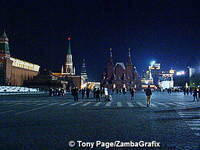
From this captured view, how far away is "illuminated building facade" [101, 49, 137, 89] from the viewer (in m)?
132

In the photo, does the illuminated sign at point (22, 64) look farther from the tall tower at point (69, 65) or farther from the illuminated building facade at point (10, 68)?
the tall tower at point (69, 65)

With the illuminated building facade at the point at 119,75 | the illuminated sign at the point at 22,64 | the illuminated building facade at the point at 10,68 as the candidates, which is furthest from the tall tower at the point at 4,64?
the illuminated building facade at the point at 119,75

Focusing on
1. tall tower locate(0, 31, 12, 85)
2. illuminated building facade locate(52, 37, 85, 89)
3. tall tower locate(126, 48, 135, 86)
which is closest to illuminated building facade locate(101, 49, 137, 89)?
tall tower locate(126, 48, 135, 86)

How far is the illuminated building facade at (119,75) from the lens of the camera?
434 ft

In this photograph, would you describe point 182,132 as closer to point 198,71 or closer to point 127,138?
point 127,138

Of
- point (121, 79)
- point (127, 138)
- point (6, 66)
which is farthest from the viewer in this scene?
point (121, 79)

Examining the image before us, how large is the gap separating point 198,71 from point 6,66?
252 ft

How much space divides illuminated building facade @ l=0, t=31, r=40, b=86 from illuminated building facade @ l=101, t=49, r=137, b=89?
36871 mm

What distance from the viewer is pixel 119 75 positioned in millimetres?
135125

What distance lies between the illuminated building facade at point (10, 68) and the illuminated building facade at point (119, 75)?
36.9 meters

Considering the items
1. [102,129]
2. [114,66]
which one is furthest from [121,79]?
[102,129]

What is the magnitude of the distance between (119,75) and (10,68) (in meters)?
50.5

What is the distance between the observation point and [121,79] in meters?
133

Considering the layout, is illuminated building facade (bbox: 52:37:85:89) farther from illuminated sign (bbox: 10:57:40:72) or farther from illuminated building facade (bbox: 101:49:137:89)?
illuminated building facade (bbox: 101:49:137:89)
